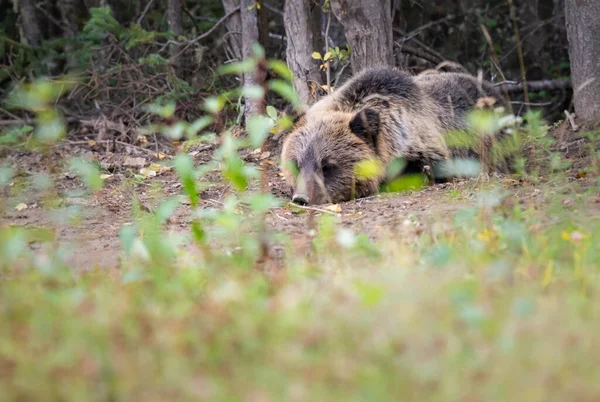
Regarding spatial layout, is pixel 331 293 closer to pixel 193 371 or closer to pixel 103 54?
pixel 193 371

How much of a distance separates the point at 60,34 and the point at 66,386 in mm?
10777

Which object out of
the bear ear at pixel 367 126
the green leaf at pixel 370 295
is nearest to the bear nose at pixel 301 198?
the bear ear at pixel 367 126

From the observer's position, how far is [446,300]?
243 cm

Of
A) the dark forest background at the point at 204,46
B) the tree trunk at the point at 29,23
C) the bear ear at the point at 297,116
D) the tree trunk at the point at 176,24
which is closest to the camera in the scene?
the bear ear at the point at 297,116

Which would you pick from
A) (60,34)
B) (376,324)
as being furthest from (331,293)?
(60,34)

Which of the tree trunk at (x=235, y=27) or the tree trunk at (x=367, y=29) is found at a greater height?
the tree trunk at (x=235, y=27)

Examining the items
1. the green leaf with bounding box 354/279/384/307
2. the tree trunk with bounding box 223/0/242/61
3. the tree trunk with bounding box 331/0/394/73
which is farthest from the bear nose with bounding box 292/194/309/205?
the tree trunk with bounding box 223/0/242/61

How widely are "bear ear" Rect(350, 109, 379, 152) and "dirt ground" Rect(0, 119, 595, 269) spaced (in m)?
0.62

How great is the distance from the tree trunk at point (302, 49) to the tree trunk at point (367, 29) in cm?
61

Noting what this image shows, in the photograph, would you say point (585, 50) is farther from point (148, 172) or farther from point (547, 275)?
point (547, 275)

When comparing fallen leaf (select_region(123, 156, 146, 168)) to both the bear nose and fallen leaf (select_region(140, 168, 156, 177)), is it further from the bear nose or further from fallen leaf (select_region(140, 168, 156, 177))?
the bear nose

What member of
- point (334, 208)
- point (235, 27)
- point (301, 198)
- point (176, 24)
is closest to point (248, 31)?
point (235, 27)

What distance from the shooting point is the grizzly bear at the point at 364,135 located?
6.01 metres

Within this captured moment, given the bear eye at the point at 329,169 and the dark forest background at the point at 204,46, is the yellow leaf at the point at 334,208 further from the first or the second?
the dark forest background at the point at 204,46
